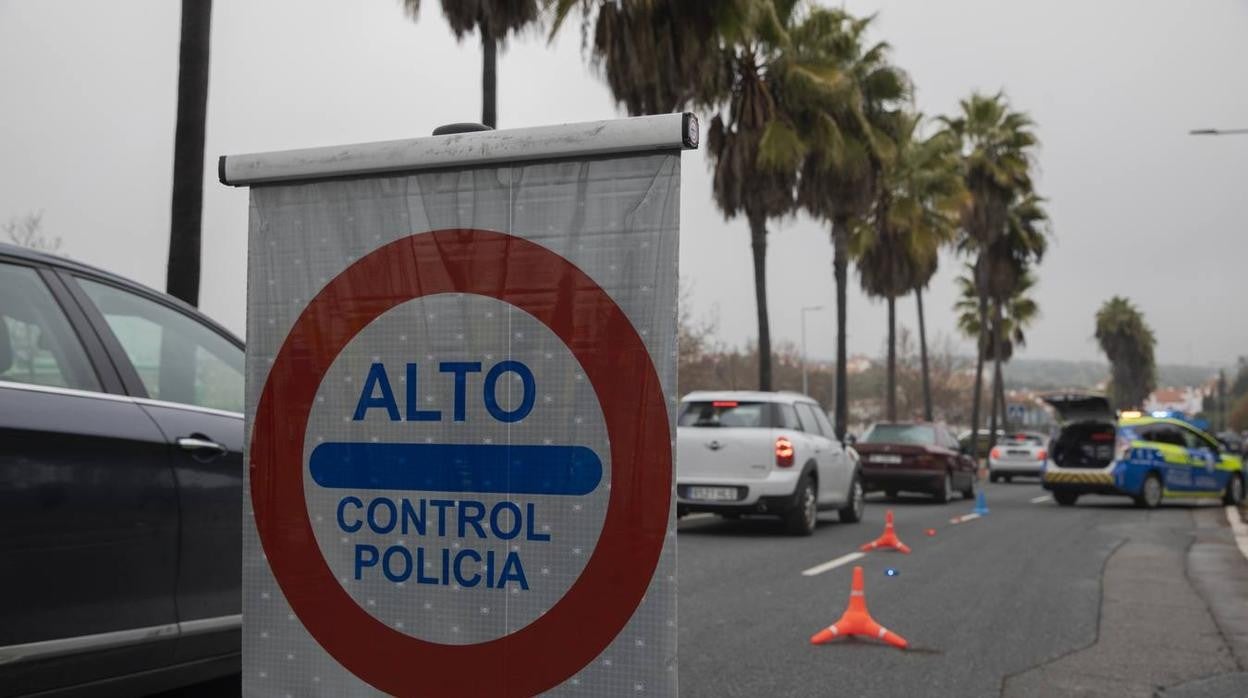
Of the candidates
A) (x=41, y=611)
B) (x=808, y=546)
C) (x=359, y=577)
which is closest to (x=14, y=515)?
(x=41, y=611)

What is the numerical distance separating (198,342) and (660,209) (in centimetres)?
283

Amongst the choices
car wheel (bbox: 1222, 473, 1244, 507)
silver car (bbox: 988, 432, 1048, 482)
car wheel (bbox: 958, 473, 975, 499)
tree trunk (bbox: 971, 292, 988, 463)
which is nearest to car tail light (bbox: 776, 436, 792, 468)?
car wheel (bbox: 958, 473, 975, 499)

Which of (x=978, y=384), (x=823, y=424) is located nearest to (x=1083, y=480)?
(x=823, y=424)

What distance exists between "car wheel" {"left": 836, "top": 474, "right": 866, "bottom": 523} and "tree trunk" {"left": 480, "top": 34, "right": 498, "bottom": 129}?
6861mm

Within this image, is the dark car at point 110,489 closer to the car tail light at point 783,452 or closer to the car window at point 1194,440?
the car tail light at point 783,452

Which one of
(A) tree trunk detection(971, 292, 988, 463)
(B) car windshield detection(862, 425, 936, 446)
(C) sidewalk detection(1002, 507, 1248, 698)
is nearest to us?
(C) sidewalk detection(1002, 507, 1248, 698)

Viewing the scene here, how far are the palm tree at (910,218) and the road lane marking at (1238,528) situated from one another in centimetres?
1264

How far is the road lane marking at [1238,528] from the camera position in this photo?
47.1 ft

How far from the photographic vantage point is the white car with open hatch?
46.0 feet

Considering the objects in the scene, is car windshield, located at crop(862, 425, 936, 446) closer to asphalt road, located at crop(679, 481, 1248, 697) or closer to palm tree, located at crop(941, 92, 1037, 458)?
asphalt road, located at crop(679, 481, 1248, 697)

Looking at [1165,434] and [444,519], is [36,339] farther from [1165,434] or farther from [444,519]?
[1165,434]

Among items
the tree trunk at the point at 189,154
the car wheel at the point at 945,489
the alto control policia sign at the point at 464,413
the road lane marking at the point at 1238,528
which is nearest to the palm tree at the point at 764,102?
the car wheel at the point at 945,489

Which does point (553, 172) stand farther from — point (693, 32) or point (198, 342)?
point (693, 32)

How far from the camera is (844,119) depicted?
24062 millimetres
